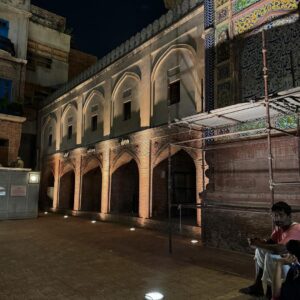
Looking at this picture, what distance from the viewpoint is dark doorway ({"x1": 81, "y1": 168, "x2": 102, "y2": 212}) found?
15.3m

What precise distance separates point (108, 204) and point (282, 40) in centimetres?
931

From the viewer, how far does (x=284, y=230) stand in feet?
12.6

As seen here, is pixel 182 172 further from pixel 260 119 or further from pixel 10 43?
pixel 10 43

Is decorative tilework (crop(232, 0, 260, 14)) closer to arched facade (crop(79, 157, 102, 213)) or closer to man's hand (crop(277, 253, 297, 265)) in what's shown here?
man's hand (crop(277, 253, 297, 265))

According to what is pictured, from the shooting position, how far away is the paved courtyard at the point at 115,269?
4324 millimetres

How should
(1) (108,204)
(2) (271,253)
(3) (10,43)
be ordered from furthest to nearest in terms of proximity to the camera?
(3) (10,43)
(1) (108,204)
(2) (271,253)

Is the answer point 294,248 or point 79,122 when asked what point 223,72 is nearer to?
point 294,248

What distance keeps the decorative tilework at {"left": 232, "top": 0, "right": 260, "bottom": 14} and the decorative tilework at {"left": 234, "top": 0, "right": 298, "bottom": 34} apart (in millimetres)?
238

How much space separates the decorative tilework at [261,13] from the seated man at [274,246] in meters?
4.93

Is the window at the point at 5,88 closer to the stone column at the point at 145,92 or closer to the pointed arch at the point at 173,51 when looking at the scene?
the stone column at the point at 145,92

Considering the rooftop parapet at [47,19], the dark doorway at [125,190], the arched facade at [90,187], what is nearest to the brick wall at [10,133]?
the arched facade at [90,187]

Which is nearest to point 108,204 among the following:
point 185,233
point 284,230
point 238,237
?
point 185,233

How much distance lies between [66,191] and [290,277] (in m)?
16.0

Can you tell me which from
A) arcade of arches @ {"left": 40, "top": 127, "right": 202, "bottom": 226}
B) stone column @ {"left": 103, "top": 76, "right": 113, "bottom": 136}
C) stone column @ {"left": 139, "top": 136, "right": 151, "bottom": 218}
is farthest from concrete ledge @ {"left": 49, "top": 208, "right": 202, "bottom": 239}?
stone column @ {"left": 103, "top": 76, "right": 113, "bottom": 136}
